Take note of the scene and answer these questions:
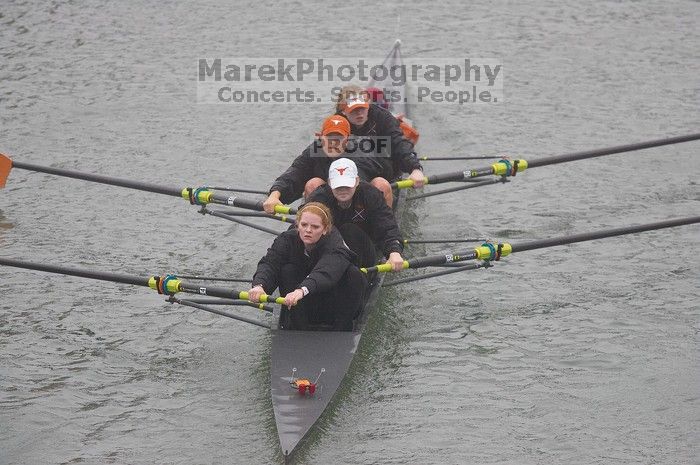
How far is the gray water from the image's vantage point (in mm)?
9828

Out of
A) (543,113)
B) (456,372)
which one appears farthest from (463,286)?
(543,113)

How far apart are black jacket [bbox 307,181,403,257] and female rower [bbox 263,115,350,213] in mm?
803

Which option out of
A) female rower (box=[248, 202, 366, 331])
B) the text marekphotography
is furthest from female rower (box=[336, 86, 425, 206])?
the text marekphotography

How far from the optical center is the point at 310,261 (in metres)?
10.4

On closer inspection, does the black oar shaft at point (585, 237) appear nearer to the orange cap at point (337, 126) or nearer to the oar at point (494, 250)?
the oar at point (494, 250)

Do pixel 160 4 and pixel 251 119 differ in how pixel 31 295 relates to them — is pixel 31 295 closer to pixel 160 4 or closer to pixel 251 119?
pixel 251 119

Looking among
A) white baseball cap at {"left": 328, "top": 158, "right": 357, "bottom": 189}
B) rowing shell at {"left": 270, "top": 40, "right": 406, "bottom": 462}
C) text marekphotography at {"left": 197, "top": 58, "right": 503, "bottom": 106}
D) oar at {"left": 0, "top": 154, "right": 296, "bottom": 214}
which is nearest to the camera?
rowing shell at {"left": 270, "top": 40, "right": 406, "bottom": 462}

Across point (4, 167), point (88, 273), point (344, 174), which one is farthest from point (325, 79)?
point (88, 273)

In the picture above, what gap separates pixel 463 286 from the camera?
12.8 m

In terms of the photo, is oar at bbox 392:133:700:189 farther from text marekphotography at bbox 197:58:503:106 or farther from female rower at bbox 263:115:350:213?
text marekphotography at bbox 197:58:503:106

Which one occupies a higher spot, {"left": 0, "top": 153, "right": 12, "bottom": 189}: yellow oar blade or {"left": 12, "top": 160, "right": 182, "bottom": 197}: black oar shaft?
{"left": 12, "top": 160, "right": 182, "bottom": 197}: black oar shaft

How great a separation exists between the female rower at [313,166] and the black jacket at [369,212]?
803mm

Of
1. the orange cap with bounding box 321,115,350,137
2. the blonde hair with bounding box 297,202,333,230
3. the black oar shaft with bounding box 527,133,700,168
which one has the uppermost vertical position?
the orange cap with bounding box 321,115,350,137

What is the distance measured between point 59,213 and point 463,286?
5631 mm
